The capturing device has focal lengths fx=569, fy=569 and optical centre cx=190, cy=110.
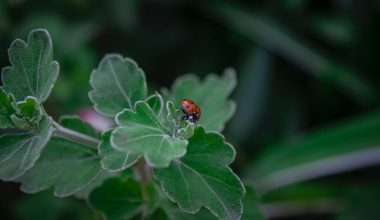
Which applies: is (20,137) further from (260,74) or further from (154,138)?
(260,74)

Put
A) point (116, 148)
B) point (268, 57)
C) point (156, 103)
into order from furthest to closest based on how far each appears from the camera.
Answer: point (268, 57)
point (156, 103)
point (116, 148)

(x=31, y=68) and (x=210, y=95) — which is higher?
(x=210, y=95)

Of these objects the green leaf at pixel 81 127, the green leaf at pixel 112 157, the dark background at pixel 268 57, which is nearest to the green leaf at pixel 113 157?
the green leaf at pixel 112 157

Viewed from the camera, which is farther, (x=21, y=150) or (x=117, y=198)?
(x=117, y=198)

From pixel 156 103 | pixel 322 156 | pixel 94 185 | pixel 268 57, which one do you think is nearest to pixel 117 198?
pixel 94 185

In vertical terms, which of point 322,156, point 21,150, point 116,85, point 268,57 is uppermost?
point 268,57

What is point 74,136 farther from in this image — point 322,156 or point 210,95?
point 322,156
